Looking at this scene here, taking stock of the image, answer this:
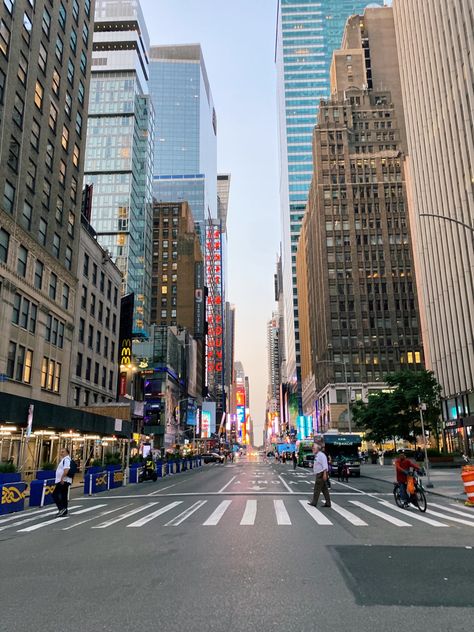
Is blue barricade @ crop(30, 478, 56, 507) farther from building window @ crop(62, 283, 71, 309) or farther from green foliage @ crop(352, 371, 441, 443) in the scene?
green foliage @ crop(352, 371, 441, 443)

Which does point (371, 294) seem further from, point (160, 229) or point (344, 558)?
point (344, 558)

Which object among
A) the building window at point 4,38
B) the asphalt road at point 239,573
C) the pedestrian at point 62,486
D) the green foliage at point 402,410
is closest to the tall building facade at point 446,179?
the green foliage at point 402,410

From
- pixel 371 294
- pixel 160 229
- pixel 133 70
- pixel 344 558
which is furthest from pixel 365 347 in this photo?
pixel 344 558

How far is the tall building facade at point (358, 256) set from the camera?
9988 centimetres

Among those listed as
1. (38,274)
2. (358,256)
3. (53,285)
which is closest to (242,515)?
(38,274)

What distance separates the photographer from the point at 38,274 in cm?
3856

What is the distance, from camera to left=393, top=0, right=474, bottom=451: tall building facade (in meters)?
54.0

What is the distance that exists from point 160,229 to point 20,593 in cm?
14032

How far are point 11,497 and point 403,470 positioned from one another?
1322 cm

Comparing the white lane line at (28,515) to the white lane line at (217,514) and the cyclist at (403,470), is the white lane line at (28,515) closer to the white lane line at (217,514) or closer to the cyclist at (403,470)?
the white lane line at (217,514)

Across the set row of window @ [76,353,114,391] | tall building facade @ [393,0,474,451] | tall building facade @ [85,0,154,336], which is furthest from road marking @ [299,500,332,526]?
tall building facade @ [85,0,154,336]

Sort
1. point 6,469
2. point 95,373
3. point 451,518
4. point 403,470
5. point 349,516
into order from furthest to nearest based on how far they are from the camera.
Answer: point 95,373 → point 6,469 → point 403,470 → point 349,516 → point 451,518

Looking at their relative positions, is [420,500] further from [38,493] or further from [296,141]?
[296,141]

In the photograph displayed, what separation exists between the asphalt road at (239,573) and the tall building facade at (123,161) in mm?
78533
